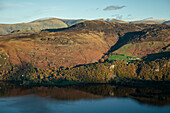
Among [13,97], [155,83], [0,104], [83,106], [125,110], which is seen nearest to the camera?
[125,110]

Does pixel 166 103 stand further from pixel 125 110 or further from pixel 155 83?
pixel 155 83

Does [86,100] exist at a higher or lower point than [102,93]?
lower

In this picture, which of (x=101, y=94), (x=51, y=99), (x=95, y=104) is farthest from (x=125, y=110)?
(x=51, y=99)

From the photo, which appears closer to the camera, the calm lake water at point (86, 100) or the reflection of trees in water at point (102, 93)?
the calm lake water at point (86, 100)

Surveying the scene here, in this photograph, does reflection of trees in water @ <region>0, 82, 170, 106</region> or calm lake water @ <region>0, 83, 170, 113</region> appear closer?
calm lake water @ <region>0, 83, 170, 113</region>

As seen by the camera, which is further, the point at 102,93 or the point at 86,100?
the point at 102,93

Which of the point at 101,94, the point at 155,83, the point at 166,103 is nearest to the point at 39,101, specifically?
the point at 101,94

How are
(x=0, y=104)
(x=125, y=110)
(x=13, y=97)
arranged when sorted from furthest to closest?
(x=13, y=97)
(x=0, y=104)
(x=125, y=110)

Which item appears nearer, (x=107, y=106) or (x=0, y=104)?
(x=107, y=106)
